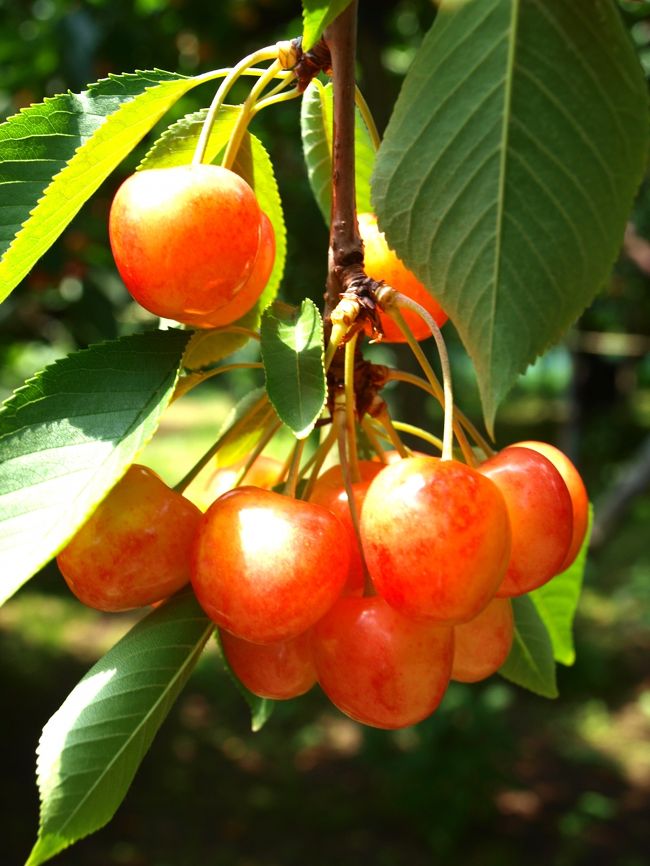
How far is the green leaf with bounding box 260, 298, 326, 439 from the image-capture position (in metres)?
0.68

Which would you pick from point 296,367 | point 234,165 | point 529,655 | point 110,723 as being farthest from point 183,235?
point 529,655

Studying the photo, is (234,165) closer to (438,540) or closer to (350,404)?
(350,404)

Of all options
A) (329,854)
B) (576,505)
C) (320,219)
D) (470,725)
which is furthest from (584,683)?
(576,505)

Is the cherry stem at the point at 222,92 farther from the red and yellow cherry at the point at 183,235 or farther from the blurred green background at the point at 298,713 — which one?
the blurred green background at the point at 298,713

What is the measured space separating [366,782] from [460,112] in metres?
4.28

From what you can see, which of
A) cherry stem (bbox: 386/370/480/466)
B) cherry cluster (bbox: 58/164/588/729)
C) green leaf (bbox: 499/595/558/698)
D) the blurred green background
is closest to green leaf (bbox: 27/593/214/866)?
cherry cluster (bbox: 58/164/588/729)

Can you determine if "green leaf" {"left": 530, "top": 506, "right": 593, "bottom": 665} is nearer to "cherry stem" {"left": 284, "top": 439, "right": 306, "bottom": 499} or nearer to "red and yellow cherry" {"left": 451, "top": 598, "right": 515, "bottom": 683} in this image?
"red and yellow cherry" {"left": 451, "top": 598, "right": 515, "bottom": 683}

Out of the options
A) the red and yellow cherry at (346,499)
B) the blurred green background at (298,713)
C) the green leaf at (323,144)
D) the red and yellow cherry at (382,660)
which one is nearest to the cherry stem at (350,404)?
the red and yellow cherry at (346,499)

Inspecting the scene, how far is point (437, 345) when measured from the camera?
683 millimetres

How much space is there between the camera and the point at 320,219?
8.02 ft

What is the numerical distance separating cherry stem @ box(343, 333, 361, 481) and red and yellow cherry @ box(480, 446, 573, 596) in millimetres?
112

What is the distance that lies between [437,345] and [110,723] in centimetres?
38

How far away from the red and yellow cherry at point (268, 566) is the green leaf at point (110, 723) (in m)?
0.09

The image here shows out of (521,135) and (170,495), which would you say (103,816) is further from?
(521,135)
